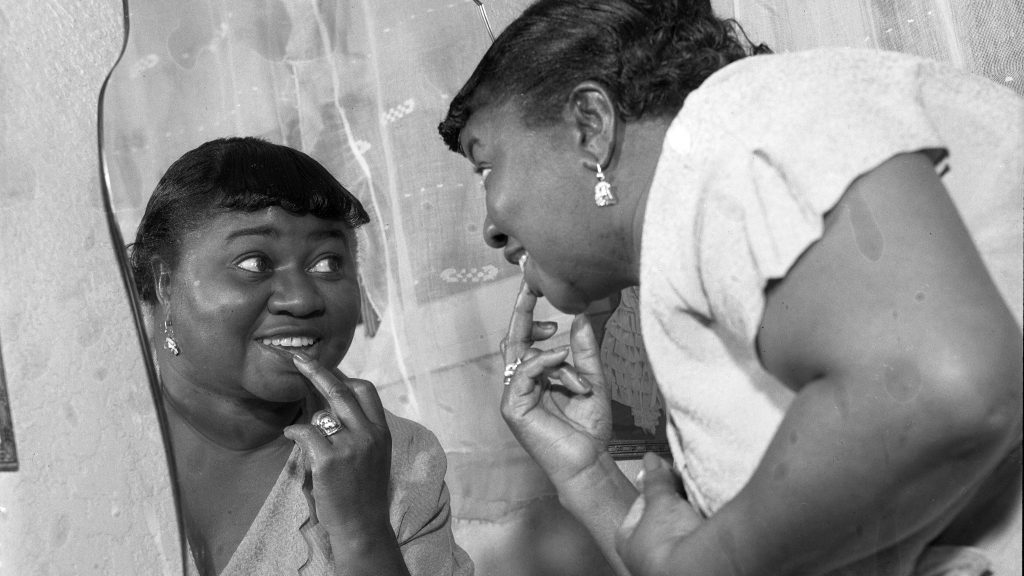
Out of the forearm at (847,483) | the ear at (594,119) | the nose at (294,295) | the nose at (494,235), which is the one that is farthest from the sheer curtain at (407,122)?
the forearm at (847,483)

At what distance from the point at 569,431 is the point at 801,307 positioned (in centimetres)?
42

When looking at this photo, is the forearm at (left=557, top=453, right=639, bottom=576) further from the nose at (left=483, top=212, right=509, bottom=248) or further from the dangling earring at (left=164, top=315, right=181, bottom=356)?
the dangling earring at (left=164, top=315, right=181, bottom=356)

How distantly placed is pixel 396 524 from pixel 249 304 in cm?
27

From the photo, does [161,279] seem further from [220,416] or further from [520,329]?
[520,329]

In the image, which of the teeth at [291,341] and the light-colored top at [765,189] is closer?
A: the light-colored top at [765,189]

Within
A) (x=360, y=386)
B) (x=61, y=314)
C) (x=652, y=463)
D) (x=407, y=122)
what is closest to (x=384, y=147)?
(x=407, y=122)

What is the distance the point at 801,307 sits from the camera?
1.70 feet

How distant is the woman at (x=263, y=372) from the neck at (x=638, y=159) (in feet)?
1.13

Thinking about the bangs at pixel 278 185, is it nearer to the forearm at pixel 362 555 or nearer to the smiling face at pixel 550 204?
the smiling face at pixel 550 204

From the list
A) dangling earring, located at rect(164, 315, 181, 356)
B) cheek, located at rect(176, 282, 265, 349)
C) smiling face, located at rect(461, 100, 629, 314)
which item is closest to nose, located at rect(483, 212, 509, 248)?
smiling face, located at rect(461, 100, 629, 314)

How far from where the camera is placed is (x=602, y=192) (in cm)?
73

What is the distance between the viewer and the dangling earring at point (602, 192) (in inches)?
28.6

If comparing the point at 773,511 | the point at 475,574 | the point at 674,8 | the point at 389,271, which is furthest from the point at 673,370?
the point at 475,574

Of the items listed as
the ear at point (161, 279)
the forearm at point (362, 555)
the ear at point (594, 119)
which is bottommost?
Answer: the forearm at point (362, 555)
